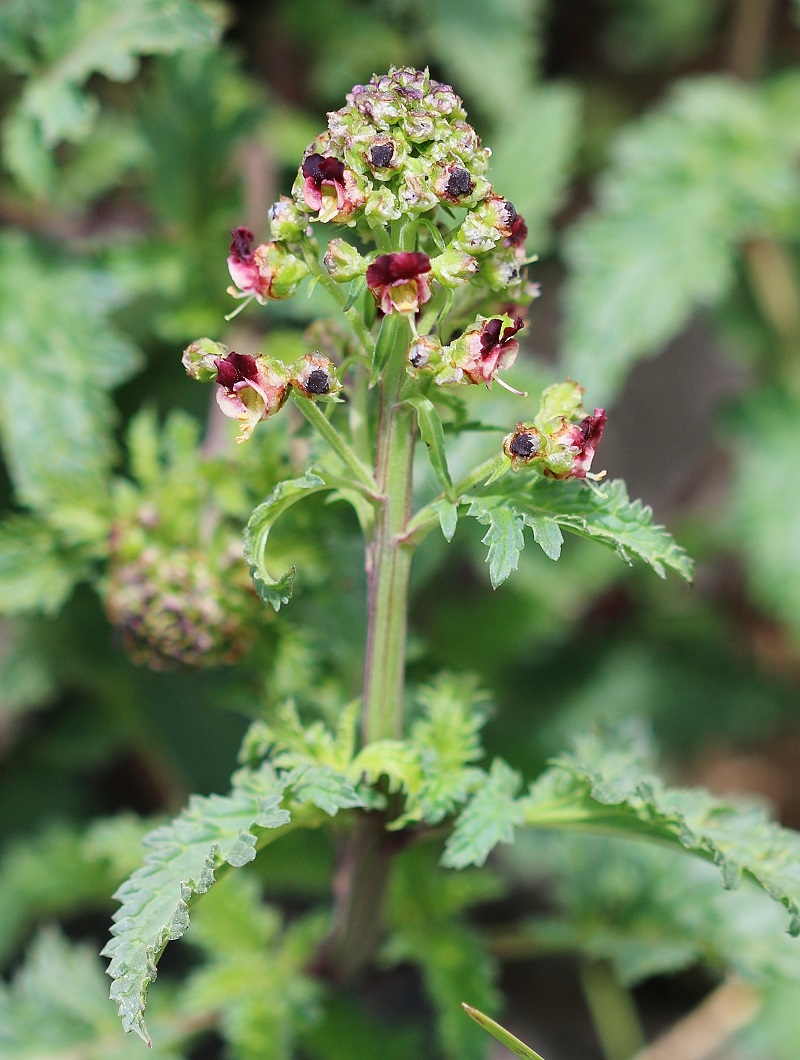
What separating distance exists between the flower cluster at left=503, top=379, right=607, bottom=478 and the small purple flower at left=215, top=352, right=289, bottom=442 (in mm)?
236

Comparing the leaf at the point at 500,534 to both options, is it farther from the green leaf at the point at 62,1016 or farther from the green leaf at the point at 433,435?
the green leaf at the point at 62,1016

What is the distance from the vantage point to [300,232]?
1.12 m

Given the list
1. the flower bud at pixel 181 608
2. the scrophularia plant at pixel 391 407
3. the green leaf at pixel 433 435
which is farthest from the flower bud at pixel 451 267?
the flower bud at pixel 181 608

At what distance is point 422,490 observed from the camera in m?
1.80

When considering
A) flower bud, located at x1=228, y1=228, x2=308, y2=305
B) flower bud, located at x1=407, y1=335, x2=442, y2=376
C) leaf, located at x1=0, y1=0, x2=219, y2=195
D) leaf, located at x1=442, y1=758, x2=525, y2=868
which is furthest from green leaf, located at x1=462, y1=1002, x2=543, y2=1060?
leaf, located at x1=0, y1=0, x2=219, y2=195

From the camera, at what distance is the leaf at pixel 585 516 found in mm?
1112

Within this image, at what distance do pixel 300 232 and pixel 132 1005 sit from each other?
2.58 feet

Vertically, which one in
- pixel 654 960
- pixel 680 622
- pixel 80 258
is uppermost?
pixel 680 622

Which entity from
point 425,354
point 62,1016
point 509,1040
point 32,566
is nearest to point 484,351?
point 425,354

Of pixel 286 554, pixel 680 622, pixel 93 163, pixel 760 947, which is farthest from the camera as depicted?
pixel 680 622

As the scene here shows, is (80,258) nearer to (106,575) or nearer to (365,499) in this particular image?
(106,575)

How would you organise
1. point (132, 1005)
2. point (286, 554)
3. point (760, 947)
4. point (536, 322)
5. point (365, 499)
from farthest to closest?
point (536, 322), point (760, 947), point (286, 554), point (365, 499), point (132, 1005)

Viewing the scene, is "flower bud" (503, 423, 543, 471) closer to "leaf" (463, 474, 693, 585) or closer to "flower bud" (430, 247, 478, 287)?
"leaf" (463, 474, 693, 585)

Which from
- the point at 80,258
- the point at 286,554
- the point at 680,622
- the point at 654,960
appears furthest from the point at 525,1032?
the point at 80,258
